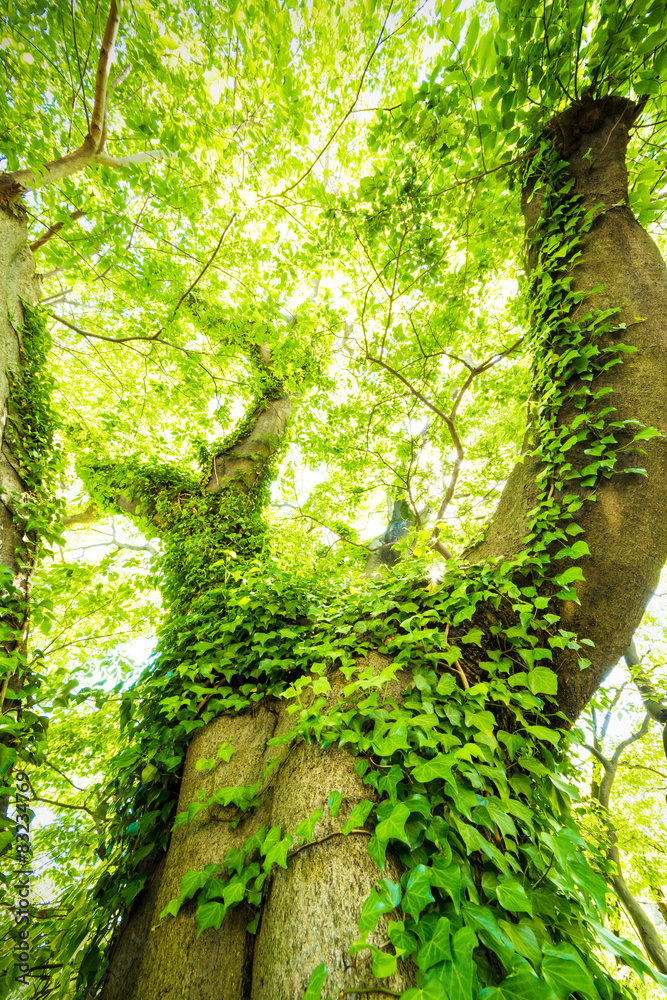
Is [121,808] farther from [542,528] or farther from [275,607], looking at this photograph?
[542,528]

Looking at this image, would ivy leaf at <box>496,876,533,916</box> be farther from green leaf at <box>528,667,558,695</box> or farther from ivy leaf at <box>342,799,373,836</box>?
green leaf at <box>528,667,558,695</box>

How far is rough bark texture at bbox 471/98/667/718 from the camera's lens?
1757 millimetres

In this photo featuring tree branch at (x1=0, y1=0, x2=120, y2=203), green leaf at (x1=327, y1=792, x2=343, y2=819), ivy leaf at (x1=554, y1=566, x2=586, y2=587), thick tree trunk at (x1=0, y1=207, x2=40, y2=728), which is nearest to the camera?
green leaf at (x1=327, y1=792, x2=343, y2=819)

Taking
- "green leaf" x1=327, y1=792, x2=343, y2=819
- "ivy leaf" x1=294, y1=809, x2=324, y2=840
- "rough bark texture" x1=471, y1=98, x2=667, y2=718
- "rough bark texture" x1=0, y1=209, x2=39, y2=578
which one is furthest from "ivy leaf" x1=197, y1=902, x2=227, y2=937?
"rough bark texture" x1=0, y1=209, x2=39, y2=578

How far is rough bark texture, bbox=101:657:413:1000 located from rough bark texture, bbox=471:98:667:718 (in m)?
1.25

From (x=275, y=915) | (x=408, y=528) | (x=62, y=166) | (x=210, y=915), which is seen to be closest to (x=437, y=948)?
(x=275, y=915)

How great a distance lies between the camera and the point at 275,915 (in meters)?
1.27

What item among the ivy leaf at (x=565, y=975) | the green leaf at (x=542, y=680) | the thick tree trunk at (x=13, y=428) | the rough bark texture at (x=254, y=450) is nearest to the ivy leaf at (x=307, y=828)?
the ivy leaf at (x=565, y=975)

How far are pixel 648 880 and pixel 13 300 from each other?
43.9ft

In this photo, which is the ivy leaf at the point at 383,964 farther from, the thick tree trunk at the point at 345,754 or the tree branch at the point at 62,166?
the tree branch at the point at 62,166

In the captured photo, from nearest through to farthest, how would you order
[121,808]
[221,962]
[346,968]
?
[346,968]
[221,962]
[121,808]

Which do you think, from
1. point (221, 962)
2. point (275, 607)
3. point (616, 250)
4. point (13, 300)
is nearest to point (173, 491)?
point (13, 300)

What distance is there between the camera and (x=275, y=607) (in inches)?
99.2

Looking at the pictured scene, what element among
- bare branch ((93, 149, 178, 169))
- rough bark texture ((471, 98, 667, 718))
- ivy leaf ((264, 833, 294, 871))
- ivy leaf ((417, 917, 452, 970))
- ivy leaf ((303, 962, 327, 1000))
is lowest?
ivy leaf ((303, 962, 327, 1000))
